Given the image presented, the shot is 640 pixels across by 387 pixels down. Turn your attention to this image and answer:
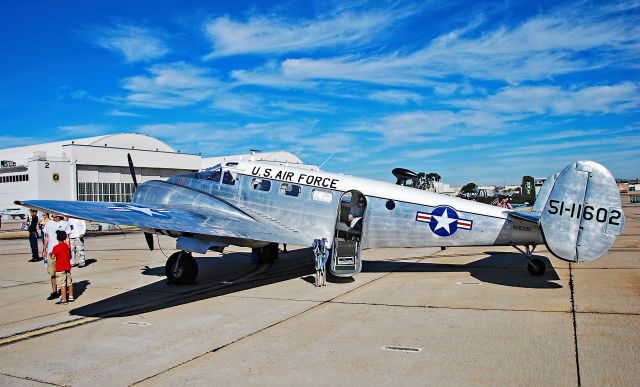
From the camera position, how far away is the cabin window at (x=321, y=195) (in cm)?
1255

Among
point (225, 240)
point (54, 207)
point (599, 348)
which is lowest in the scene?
point (599, 348)

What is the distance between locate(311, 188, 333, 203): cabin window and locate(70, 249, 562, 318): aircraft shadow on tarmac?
207cm

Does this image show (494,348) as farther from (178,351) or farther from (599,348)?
(178,351)

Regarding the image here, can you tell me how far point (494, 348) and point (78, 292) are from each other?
954 centimetres

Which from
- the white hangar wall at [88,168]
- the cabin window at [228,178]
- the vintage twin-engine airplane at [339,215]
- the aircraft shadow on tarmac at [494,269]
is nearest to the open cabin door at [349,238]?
the vintage twin-engine airplane at [339,215]

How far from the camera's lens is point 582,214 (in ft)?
32.4

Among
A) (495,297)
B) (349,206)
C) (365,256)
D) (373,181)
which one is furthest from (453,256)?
(495,297)

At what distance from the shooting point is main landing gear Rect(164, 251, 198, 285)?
11.9m

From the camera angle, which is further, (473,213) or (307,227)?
(307,227)

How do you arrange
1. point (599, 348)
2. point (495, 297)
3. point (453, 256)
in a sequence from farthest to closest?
point (453, 256) < point (495, 297) < point (599, 348)

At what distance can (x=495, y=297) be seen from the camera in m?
9.68

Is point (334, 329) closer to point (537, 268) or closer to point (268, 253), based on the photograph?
point (537, 268)

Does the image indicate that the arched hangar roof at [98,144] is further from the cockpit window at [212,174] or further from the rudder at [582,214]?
the rudder at [582,214]


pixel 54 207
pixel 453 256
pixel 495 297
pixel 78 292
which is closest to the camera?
pixel 54 207
